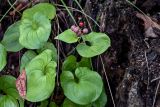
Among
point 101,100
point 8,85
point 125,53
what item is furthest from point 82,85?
point 8,85

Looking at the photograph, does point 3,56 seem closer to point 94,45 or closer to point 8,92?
point 8,92

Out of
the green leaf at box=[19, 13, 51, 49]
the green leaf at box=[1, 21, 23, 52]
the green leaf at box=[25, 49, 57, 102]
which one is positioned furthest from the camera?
the green leaf at box=[1, 21, 23, 52]

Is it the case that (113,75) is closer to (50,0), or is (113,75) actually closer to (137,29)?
(137,29)

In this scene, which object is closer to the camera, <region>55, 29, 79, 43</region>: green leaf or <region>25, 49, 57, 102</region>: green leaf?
<region>25, 49, 57, 102</region>: green leaf

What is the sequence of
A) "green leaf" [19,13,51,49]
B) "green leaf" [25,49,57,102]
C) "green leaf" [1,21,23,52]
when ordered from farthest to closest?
"green leaf" [1,21,23,52], "green leaf" [19,13,51,49], "green leaf" [25,49,57,102]

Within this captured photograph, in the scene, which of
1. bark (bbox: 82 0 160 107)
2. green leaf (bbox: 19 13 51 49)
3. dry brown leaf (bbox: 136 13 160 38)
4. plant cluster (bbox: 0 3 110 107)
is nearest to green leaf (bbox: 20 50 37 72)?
plant cluster (bbox: 0 3 110 107)

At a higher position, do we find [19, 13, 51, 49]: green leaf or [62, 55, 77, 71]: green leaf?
A: [19, 13, 51, 49]: green leaf

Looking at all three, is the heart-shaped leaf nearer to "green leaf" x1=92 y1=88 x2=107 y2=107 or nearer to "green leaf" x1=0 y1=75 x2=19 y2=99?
A: "green leaf" x1=0 y1=75 x2=19 y2=99

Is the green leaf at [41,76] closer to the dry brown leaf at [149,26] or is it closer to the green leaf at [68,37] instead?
the green leaf at [68,37]
